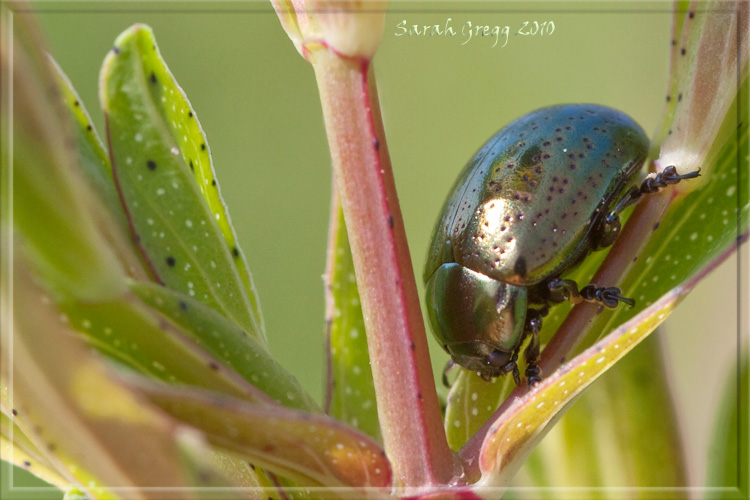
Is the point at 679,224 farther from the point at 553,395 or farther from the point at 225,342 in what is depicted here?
the point at 225,342

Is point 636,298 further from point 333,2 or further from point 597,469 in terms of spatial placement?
point 333,2

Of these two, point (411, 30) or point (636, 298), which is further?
point (411, 30)

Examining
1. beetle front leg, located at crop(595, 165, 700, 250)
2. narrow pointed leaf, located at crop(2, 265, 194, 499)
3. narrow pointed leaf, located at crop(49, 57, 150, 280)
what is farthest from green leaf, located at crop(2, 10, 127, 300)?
beetle front leg, located at crop(595, 165, 700, 250)

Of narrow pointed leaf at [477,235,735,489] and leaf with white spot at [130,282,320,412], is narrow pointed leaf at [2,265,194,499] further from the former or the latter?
narrow pointed leaf at [477,235,735,489]

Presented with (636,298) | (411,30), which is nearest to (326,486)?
(636,298)

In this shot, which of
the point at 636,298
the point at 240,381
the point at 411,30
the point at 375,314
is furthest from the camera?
the point at 411,30

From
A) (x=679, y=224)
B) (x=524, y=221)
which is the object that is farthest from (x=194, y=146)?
(x=679, y=224)
